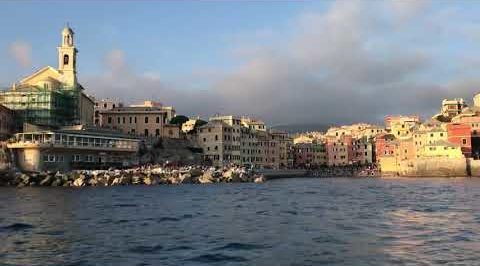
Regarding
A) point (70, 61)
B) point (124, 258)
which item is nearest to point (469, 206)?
point (124, 258)

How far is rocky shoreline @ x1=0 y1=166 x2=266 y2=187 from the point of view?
227 ft

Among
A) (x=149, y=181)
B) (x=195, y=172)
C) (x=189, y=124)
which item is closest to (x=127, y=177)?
(x=149, y=181)

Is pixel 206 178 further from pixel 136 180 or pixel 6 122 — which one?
pixel 6 122

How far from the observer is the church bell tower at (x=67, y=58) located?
315ft

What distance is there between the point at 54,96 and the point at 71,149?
553 inches

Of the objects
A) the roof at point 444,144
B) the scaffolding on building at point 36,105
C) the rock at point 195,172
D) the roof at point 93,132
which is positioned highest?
the scaffolding on building at point 36,105

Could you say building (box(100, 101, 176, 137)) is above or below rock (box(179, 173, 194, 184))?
above

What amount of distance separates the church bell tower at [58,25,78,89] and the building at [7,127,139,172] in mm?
12990

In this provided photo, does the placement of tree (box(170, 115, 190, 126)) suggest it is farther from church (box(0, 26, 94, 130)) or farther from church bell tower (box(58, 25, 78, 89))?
church bell tower (box(58, 25, 78, 89))

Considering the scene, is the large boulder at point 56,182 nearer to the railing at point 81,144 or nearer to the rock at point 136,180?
the railing at point 81,144

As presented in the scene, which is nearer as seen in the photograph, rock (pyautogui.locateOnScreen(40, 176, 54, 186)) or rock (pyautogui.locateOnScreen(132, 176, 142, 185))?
rock (pyautogui.locateOnScreen(40, 176, 54, 186))

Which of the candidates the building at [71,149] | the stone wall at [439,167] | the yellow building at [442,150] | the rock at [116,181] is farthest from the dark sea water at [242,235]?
the yellow building at [442,150]

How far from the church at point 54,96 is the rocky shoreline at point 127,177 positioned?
605 inches

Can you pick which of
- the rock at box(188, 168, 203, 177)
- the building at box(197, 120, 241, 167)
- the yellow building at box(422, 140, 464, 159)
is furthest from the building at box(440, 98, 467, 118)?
the rock at box(188, 168, 203, 177)
